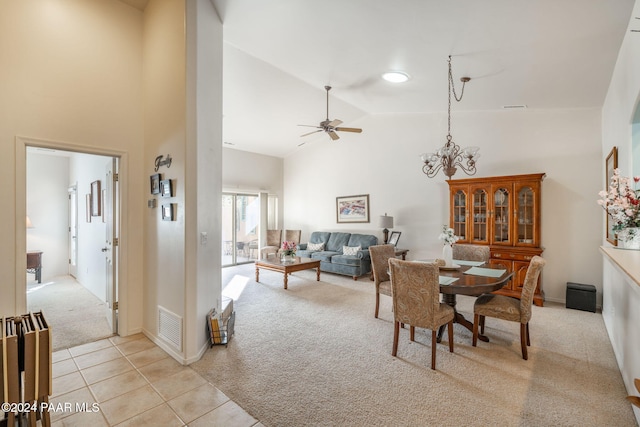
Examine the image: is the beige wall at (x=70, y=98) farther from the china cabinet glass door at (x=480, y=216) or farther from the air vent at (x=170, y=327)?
the china cabinet glass door at (x=480, y=216)

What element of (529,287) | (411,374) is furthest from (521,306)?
(411,374)

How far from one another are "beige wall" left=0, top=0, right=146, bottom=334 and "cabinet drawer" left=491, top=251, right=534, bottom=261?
5.08 metres

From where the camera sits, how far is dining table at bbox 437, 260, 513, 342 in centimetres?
273

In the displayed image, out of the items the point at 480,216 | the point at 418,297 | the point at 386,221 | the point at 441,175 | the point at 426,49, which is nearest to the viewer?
the point at 418,297

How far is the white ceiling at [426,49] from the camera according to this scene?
7.82ft

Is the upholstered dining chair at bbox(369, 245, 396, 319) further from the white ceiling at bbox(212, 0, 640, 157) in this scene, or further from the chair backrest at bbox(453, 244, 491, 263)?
the white ceiling at bbox(212, 0, 640, 157)

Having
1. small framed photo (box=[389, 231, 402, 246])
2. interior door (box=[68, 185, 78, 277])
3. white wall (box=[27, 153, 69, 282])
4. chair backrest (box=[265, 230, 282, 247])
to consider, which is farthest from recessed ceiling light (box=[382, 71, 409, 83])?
white wall (box=[27, 153, 69, 282])

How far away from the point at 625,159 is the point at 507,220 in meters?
2.16

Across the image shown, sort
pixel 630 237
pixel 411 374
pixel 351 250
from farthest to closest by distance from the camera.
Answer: pixel 351 250 → pixel 411 374 → pixel 630 237

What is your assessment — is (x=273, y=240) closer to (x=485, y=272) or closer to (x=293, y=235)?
(x=293, y=235)

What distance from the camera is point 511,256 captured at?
4.59 m

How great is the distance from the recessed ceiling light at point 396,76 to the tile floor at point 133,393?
3.95 metres

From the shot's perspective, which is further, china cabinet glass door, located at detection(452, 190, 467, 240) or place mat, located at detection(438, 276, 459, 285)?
china cabinet glass door, located at detection(452, 190, 467, 240)

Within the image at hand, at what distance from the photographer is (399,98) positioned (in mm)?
4914
